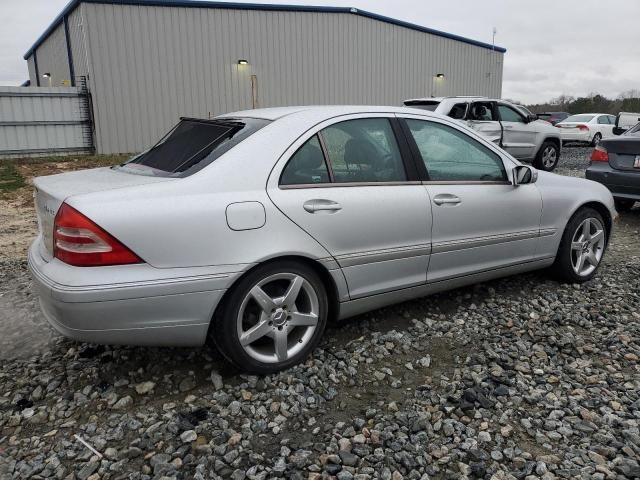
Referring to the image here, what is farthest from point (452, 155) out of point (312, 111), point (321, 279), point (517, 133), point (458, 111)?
point (517, 133)

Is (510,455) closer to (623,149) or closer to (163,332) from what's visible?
(163,332)

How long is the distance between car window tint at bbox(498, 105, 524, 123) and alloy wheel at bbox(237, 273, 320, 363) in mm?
9727

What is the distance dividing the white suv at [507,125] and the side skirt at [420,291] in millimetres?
6512

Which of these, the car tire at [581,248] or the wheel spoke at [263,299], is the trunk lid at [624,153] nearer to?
the car tire at [581,248]

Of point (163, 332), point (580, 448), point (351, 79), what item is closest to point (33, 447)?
point (163, 332)

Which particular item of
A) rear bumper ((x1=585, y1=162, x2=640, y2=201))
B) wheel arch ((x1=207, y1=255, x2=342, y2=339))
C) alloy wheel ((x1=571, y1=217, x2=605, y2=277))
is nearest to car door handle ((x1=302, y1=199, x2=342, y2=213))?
wheel arch ((x1=207, y1=255, x2=342, y2=339))

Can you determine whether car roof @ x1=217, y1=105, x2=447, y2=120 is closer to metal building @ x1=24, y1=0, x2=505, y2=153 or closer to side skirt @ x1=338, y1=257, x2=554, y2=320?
side skirt @ x1=338, y1=257, x2=554, y2=320

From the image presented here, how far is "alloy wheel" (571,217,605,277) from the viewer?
4.48m

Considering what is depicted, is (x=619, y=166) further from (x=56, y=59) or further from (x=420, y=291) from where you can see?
(x=56, y=59)

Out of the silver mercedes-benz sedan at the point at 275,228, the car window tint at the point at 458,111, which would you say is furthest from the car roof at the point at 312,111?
the car window tint at the point at 458,111

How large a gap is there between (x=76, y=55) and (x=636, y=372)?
18143mm

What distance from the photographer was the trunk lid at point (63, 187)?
273cm

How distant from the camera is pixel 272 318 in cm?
294

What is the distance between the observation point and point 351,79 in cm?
2020
